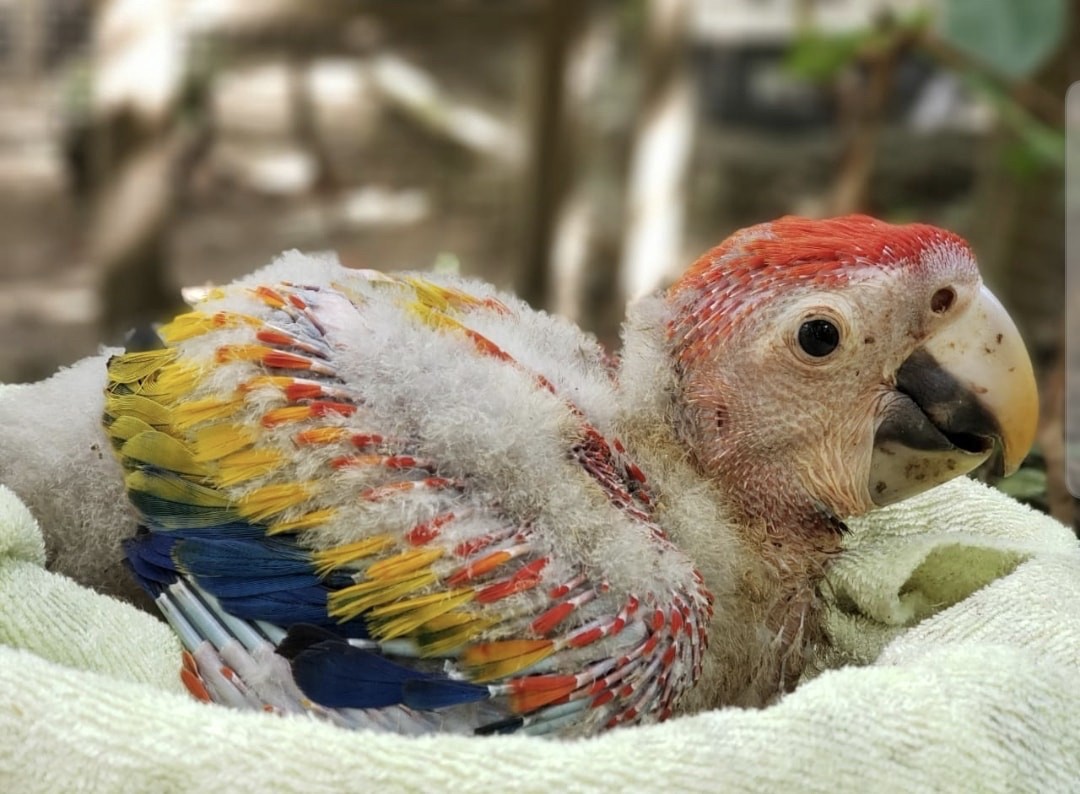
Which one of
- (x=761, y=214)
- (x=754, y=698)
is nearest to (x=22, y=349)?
(x=761, y=214)

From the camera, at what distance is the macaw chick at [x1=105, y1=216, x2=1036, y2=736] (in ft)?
2.04

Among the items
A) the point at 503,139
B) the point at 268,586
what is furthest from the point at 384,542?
the point at 503,139

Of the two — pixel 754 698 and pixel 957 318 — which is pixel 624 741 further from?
pixel 957 318

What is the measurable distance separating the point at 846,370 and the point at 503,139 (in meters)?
3.87

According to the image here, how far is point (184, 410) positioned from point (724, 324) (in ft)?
1.14

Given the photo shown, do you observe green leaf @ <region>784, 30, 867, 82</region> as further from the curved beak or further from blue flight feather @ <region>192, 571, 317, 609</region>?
blue flight feather @ <region>192, 571, 317, 609</region>

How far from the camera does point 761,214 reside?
4.09 m

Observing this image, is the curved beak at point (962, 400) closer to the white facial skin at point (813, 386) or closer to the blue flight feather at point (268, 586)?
the white facial skin at point (813, 386)

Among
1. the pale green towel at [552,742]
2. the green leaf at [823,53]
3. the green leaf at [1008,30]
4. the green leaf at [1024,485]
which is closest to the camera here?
the pale green towel at [552,742]

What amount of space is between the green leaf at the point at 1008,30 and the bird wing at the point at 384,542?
1330 millimetres

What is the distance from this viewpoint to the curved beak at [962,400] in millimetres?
733

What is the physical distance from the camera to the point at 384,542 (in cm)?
62

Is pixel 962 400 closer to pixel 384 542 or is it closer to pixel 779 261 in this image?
pixel 779 261

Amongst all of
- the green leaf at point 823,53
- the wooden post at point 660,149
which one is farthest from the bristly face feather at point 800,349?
the wooden post at point 660,149
